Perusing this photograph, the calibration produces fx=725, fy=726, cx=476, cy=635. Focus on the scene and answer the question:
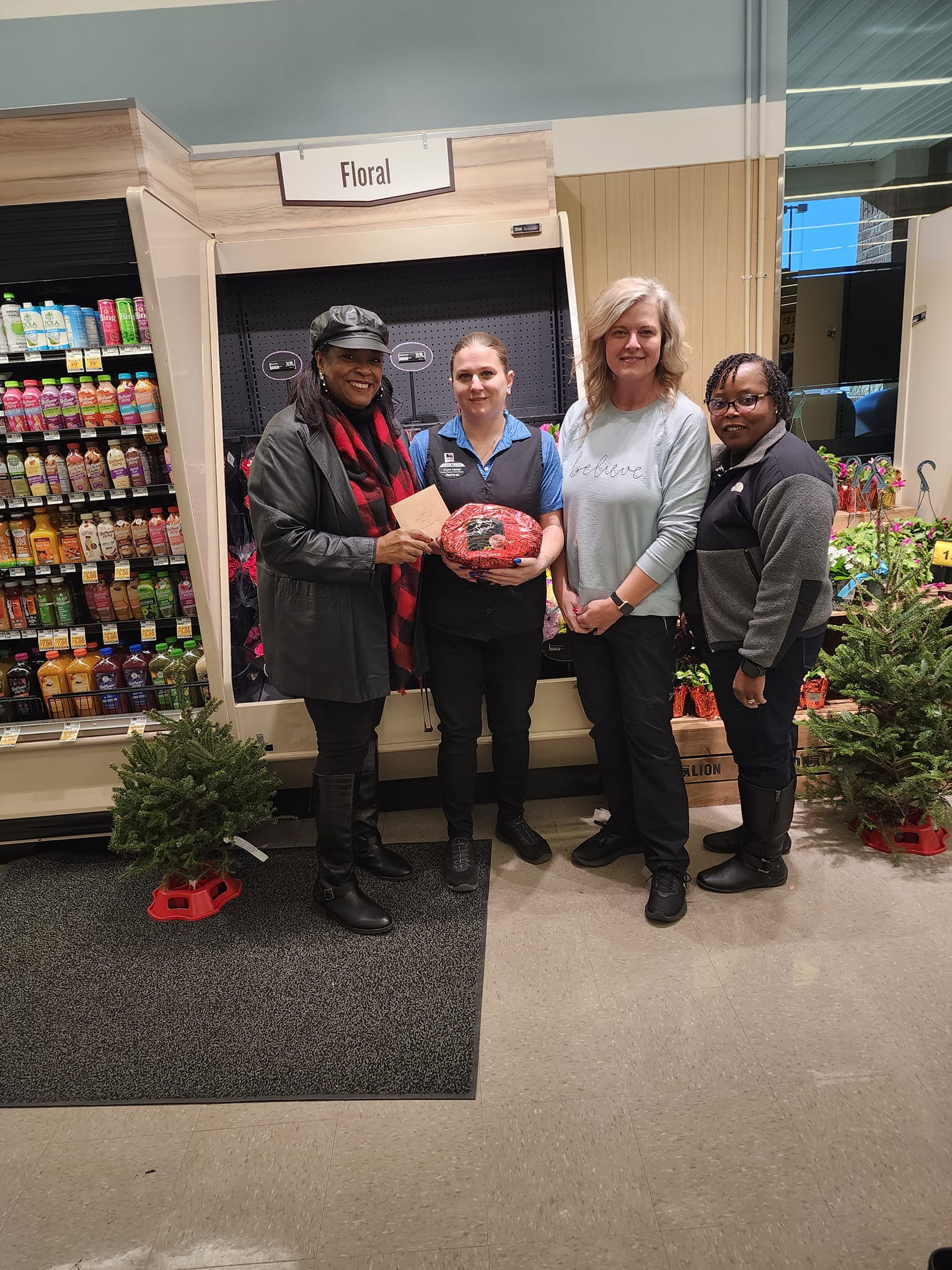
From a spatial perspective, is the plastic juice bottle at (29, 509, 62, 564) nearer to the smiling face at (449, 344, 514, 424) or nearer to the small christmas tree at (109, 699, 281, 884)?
the small christmas tree at (109, 699, 281, 884)

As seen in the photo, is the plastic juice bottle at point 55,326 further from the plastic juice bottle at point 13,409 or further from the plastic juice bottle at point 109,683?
the plastic juice bottle at point 109,683

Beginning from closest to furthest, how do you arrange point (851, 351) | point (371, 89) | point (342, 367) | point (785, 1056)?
1. point (785, 1056)
2. point (342, 367)
3. point (371, 89)
4. point (851, 351)

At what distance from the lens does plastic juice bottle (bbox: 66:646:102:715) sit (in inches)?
119

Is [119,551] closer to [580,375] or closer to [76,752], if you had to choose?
[76,752]

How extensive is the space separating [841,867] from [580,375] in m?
2.03

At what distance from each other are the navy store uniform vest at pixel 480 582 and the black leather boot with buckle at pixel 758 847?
971mm

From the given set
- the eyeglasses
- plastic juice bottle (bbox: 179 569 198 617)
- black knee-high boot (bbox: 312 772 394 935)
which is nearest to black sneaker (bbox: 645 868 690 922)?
black knee-high boot (bbox: 312 772 394 935)

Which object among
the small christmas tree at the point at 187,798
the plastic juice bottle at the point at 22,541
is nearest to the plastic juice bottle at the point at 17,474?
the plastic juice bottle at the point at 22,541

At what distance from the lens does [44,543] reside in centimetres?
292

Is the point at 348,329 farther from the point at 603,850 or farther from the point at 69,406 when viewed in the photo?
the point at 603,850

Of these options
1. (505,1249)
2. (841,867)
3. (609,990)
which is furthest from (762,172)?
(505,1249)

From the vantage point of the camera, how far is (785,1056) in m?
1.86

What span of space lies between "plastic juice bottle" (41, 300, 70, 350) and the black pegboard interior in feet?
2.15

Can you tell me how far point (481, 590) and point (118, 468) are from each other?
158 cm
